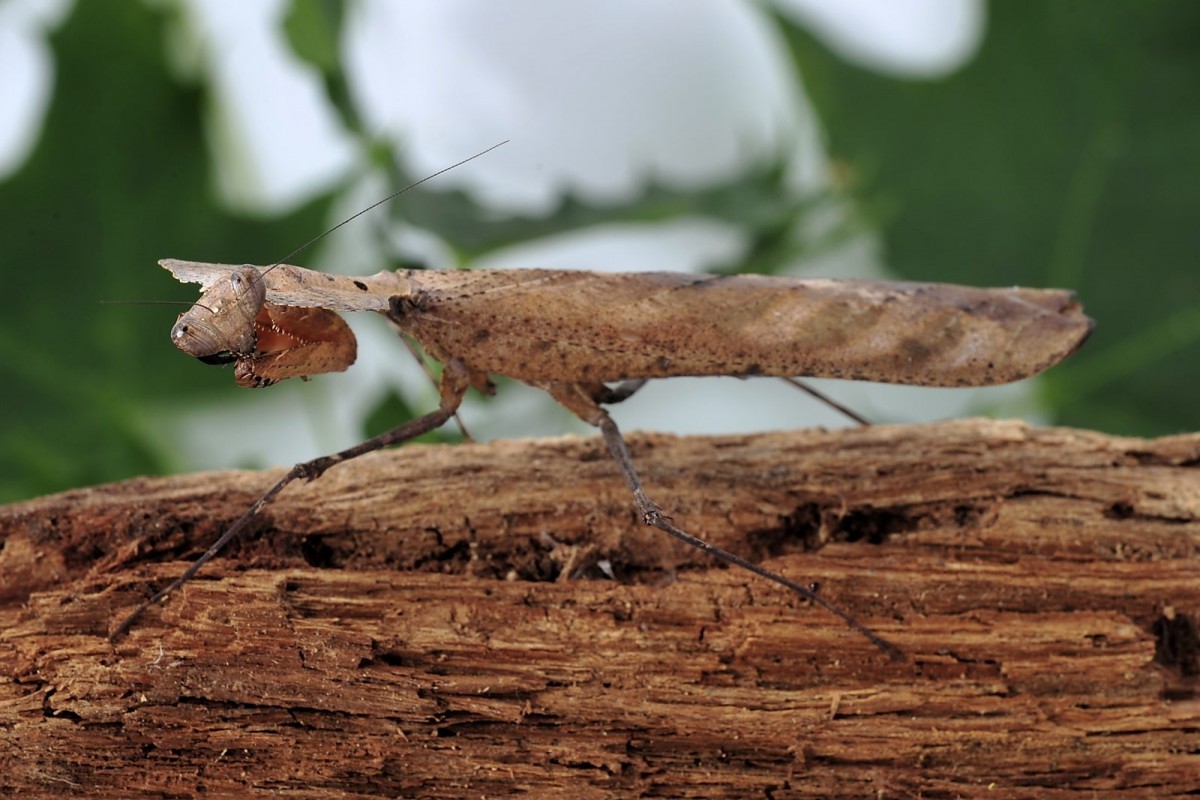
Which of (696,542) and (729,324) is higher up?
(729,324)

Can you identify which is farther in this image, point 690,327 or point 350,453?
point 690,327

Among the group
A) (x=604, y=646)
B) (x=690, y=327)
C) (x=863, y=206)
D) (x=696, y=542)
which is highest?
(x=863, y=206)

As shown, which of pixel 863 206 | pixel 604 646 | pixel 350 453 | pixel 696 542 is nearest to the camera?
pixel 604 646

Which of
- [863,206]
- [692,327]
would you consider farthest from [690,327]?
[863,206]

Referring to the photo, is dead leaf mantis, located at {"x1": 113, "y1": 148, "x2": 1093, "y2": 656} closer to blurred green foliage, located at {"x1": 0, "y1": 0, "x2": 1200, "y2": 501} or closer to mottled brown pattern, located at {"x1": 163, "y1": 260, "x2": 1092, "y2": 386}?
mottled brown pattern, located at {"x1": 163, "y1": 260, "x2": 1092, "y2": 386}

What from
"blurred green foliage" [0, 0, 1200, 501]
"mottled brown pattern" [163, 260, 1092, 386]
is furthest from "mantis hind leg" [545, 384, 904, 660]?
"blurred green foliage" [0, 0, 1200, 501]

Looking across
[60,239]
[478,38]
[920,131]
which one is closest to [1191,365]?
[920,131]

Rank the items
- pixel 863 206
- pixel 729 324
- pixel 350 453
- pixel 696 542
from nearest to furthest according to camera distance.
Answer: pixel 696 542 → pixel 350 453 → pixel 729 324 → pixel 863 206

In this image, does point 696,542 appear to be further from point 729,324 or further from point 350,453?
point 350,453

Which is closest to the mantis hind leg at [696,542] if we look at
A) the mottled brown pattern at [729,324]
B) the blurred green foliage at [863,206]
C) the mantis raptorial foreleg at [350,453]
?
the mottled brown pattern at [729,324]
